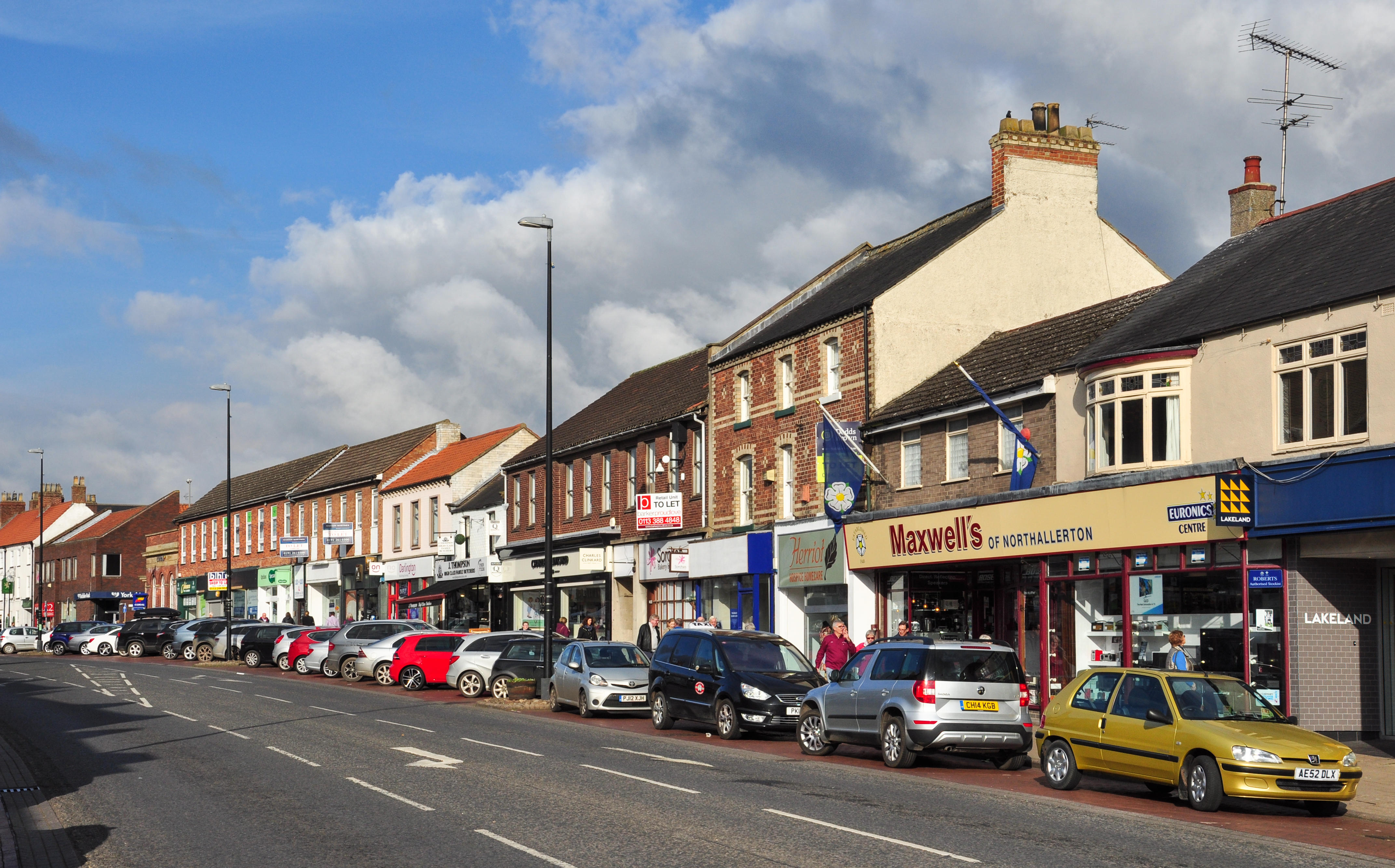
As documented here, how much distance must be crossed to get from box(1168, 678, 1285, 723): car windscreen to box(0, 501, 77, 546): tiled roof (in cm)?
10216

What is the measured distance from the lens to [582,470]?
46812 millimetres

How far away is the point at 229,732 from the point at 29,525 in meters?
97.0

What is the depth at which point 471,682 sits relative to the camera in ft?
107

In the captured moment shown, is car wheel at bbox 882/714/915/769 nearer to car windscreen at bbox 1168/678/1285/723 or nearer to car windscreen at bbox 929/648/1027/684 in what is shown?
car windscreen at bbox 929/648/1027/684

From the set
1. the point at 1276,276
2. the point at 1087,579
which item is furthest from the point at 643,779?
the point at 1276,276

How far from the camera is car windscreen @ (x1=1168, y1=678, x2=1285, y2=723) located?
14977mm

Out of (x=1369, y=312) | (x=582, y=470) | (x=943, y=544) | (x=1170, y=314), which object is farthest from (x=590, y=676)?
(x=582, y=470)

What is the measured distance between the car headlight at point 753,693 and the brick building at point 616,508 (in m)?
17.2

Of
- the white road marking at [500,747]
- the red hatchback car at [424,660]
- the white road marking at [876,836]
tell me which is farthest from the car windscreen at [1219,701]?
the red hatchback car at [424,660]

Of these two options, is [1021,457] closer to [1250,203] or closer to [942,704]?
[1250,203]

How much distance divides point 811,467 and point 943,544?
5.73m

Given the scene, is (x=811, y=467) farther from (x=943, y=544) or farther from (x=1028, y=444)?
(x=1028, y=444)

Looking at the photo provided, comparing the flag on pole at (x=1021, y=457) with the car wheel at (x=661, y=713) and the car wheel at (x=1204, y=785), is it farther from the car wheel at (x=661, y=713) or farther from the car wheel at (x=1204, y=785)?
the car wheel at (x=1204, y=785)

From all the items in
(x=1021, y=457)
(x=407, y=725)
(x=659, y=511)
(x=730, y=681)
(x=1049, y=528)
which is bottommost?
(x=407, y=725)
